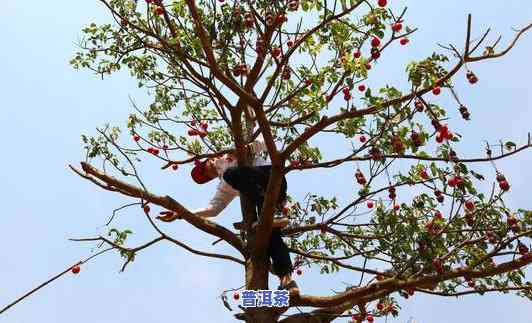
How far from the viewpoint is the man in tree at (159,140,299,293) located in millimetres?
5309

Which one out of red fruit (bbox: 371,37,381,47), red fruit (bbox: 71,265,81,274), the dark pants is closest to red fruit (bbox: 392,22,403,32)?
red fruit (bbox: 371,37,381,47)

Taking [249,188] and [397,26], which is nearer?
[397,26]

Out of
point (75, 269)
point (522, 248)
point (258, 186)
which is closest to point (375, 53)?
point (258, 186)

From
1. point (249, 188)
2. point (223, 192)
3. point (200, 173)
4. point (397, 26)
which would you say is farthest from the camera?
point (200, 173)

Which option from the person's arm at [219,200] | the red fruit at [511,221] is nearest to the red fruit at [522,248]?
the red fruit at [511,221]

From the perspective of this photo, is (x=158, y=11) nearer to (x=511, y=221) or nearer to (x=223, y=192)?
(x=223, y=192)

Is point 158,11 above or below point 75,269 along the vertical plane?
above

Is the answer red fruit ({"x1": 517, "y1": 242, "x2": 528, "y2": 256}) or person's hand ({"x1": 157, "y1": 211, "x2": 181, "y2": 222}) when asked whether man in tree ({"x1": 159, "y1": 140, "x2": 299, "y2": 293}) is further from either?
red fruit ({"x1": 517, "y1": 242, "x2": 528, "y2": 256})

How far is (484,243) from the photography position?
4.90 metres

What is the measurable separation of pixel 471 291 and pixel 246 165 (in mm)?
2380

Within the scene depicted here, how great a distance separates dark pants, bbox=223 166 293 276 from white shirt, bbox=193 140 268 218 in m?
0.17

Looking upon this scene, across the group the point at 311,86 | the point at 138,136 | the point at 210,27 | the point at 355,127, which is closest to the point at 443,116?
the point at 355,127

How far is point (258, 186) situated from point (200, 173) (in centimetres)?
75

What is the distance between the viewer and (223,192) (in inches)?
225
